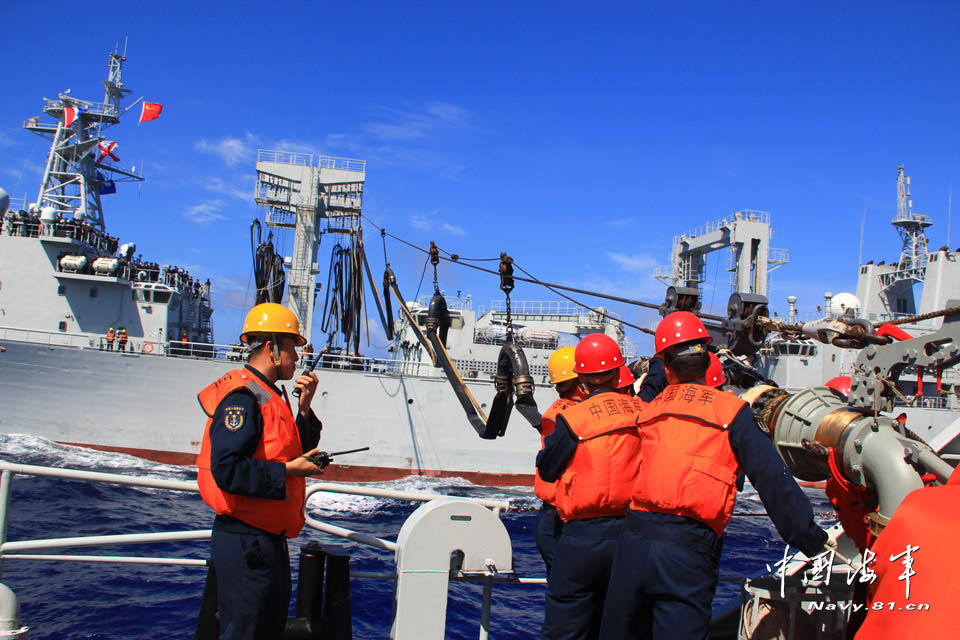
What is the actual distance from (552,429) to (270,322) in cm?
160

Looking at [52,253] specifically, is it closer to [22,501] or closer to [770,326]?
[22,501]

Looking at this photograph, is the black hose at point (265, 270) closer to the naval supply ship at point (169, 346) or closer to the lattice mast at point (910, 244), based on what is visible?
the naval supply ship at point (169, 346)

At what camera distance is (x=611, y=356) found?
3.09m

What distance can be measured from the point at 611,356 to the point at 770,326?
1232mm

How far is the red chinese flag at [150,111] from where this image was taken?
21.0 metres

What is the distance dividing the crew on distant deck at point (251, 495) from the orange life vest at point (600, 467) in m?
1.11

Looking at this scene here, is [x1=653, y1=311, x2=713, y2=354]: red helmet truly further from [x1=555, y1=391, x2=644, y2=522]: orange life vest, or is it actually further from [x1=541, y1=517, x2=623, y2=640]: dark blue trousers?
[x1=541, y1=517, x2=623, y2=640]: dark blue trousers

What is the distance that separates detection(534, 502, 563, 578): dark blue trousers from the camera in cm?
333

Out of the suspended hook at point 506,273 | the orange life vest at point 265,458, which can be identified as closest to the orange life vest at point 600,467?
the orange life vest at point 265,458

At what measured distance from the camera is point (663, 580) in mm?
2326

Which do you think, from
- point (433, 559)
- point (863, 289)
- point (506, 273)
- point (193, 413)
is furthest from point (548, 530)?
Result: point (863, 289)

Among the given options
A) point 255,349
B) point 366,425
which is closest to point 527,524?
point 366,425

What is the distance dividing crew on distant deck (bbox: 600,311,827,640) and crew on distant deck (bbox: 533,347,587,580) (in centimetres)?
65

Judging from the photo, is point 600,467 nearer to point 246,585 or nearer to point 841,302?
point 246,585
